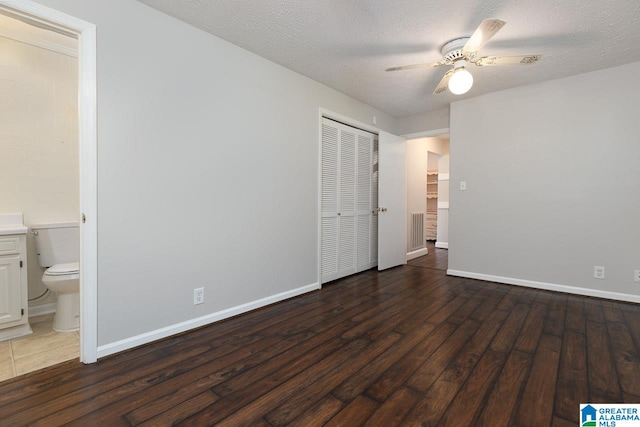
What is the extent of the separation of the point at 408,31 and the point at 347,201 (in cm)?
210

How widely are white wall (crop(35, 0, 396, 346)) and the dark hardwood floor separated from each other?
1.19ft

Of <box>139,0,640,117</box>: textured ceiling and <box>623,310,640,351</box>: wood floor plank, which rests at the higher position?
<box>139,0,640,117</box>: textured ceiling

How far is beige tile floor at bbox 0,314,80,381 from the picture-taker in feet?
5.94

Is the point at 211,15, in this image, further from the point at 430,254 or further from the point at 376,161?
the point at 430,254

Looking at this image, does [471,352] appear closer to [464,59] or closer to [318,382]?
[318,382]

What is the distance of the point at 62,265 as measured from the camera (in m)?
2.49

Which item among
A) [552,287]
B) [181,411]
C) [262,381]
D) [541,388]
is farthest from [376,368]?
[552,287]

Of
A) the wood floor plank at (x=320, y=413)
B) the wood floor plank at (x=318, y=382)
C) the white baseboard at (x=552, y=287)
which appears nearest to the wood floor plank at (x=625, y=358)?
the white baseboard at (x=552, y=287)

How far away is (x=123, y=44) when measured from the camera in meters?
1.95

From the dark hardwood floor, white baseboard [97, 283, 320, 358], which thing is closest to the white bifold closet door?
white baseboard [97, 283, 320, 358]

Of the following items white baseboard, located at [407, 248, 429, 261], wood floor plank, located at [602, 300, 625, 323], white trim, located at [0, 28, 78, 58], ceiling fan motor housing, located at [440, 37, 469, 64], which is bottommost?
wood floor plank, located at [602, 300, 625, 323]

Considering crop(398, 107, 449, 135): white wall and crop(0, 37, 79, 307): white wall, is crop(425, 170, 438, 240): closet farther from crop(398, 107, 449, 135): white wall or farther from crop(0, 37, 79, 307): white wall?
crop(0, 37, 79, 307): white wall

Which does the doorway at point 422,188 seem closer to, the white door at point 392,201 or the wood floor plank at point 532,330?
the white door at point 392,201

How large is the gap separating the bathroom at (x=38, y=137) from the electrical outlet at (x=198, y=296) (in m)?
0.99
